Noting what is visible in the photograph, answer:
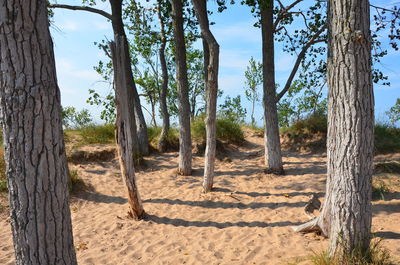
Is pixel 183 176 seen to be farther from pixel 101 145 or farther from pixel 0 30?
pixel 0 30

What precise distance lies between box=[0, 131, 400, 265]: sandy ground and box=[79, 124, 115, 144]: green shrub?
4.28 ft

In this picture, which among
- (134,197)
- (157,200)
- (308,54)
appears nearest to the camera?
(134,197)

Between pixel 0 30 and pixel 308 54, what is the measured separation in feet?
28.4

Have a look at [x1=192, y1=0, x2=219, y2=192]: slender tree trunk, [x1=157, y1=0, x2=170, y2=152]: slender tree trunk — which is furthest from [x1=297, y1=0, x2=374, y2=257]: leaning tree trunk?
[x1=157, y1=0, x2=170, y2=152]: slender tree trunk

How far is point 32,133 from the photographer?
2.11 m

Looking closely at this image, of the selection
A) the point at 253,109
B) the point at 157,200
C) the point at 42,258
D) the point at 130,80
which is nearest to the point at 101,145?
the point at 130,80

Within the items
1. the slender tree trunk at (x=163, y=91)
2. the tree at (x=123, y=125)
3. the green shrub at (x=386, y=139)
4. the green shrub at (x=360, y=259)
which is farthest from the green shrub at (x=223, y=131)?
the green shrub at (x=360, y=259)

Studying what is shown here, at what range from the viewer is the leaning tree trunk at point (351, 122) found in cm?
322

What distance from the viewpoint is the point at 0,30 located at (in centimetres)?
204

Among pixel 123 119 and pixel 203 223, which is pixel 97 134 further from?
pixel 203 223

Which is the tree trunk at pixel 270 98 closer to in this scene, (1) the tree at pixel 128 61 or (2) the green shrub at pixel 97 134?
(1) the tree at pixel 128 61

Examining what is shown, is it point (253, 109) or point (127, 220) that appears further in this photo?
point (253, 109)

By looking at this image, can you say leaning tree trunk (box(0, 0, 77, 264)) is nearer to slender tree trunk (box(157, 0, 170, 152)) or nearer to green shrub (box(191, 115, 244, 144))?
slender tree trunk (box(157, 0, 170, 152))

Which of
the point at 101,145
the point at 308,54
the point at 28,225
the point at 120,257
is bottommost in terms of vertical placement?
the point at 120,257
